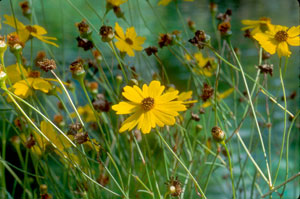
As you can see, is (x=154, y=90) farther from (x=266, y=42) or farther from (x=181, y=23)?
(x=181, y=23)

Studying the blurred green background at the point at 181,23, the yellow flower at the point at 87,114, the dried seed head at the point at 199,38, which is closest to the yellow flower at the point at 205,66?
the dried seed head at the point at 199,38

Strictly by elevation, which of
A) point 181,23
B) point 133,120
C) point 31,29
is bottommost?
point 133,120

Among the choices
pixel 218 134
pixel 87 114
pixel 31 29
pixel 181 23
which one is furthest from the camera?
pixel 181 23

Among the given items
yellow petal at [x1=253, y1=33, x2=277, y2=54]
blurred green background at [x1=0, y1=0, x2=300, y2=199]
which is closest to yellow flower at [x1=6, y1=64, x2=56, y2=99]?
yellow petal at [x1=253, y1=33, x2=277, y2=54]

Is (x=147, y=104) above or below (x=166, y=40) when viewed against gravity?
below

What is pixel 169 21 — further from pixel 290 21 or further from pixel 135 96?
pixel 135 96

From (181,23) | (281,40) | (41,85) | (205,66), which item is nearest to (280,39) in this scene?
(281,40)

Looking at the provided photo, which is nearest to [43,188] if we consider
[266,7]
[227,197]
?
[227,197]

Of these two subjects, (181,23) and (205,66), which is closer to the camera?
(205,66)

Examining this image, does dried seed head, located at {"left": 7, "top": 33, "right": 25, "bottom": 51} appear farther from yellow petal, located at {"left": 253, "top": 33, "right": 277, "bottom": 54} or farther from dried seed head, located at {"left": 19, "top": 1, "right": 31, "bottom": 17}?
yellow petal, located at {"left": 253, "top": 33, "right": 277, "bottom": 54}
